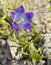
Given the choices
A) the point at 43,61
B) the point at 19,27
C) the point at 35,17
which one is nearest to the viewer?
the point at 43,61

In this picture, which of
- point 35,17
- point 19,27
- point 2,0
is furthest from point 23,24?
point 2,0

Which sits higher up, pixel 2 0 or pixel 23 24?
pixel 2 0

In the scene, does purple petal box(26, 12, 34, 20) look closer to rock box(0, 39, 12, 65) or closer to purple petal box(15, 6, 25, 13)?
purple petal box(15, 6, 25, 13)

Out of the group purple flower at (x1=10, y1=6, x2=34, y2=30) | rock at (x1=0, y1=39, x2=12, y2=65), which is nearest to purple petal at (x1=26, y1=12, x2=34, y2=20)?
purple flower at (x1=10, y1=6, x2=34, y2=30)

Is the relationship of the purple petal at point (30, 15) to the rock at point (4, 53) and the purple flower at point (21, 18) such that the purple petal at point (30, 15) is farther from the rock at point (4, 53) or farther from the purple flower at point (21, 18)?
the rock at point (4, 53)

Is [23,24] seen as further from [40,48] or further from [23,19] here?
[40,48]

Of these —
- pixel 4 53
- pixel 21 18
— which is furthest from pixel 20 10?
pixel 4 53
